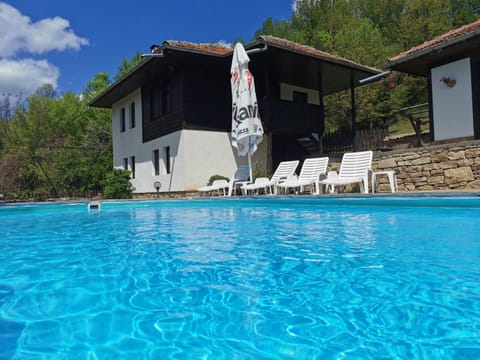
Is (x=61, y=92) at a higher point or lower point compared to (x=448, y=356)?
higher

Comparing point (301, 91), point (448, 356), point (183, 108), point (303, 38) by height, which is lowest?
point (448, 356)

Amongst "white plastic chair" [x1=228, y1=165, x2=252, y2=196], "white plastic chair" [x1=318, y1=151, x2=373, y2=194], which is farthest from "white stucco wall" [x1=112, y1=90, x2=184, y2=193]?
"white plastic chair" [x1=318, y1=151, x2=373, y2=194]

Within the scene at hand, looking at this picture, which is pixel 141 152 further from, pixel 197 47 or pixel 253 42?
pixel 253 42

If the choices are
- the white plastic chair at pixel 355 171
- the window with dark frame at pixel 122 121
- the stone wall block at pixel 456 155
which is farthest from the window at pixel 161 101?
the stone wall block at pixel 456 155

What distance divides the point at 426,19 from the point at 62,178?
26838 mm

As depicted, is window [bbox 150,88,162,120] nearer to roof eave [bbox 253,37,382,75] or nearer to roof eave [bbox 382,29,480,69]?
roof eave [bbox 253,37,382,75]

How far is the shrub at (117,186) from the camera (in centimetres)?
1360

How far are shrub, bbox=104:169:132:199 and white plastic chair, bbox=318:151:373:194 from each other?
8.30 m

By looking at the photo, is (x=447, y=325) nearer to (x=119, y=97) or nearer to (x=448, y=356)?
(x=448, y=356)

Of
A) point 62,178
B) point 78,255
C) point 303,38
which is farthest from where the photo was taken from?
point 303,38

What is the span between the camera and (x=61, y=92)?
35.5m

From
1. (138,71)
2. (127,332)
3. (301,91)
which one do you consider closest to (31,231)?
(127,332)

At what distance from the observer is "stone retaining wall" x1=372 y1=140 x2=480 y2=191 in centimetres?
778

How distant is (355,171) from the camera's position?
8.56 m
